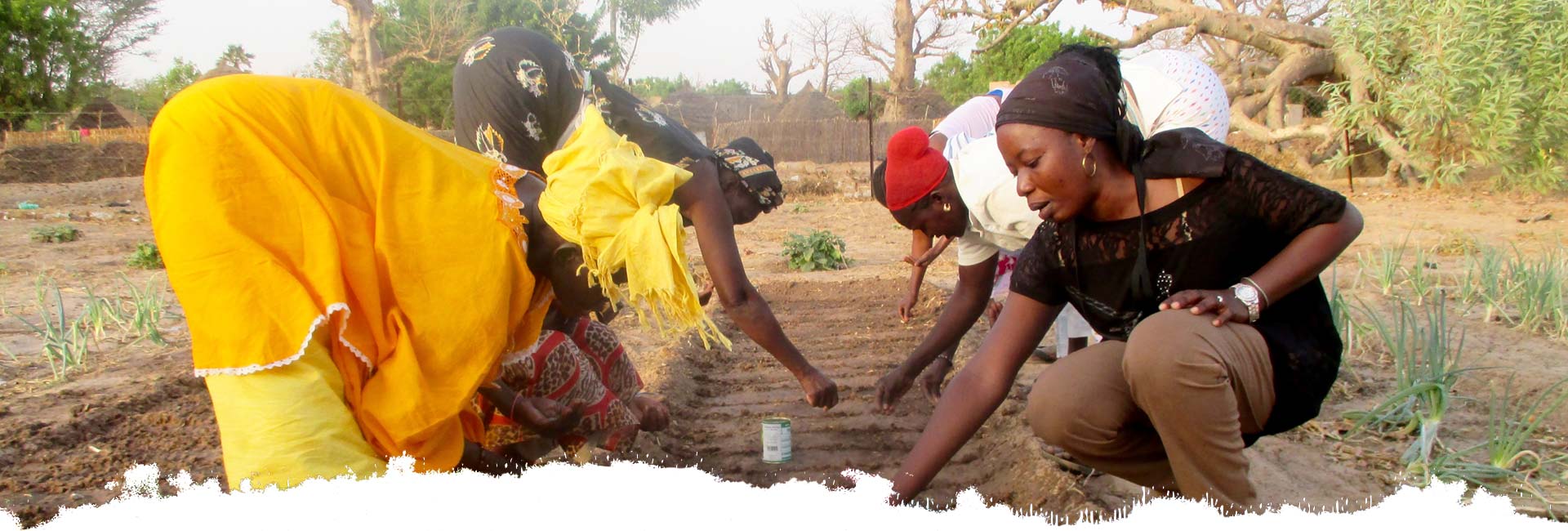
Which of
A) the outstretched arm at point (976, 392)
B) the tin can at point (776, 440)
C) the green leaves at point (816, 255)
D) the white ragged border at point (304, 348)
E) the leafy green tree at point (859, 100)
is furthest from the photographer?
the leafy green tree at point (859, 100)

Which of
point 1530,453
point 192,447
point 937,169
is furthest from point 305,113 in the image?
point 1530,453

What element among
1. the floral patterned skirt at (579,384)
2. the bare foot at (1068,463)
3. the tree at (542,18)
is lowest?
the bare foot at (1068,463)

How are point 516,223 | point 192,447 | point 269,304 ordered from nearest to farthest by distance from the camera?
1. point 269,304
2. point 516,223
3. point 192,447

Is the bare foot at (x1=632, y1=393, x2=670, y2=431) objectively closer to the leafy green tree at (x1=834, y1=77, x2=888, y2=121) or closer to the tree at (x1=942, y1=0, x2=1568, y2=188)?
the tree at (x1=942, y1=0, x2=1568, y2=188)

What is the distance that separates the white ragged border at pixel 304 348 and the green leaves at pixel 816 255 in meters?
5.35

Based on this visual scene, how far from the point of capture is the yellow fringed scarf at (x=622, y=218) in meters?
2.12

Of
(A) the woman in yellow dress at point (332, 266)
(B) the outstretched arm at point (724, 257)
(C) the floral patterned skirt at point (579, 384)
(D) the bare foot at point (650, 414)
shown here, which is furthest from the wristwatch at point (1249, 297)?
(D) the bare foot at point (650, 414)

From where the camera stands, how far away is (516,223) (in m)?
2.20

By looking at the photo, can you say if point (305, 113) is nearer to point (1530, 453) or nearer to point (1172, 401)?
point (1172, 401)

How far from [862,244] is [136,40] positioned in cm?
2264

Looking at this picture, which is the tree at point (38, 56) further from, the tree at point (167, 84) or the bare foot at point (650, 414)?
the bare foot at point (650, 414)

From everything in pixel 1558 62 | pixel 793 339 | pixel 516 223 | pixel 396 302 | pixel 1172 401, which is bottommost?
pixel 793 339

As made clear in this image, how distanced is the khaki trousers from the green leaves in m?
5.00

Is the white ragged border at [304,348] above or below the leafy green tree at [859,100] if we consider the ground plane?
below
